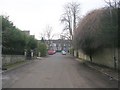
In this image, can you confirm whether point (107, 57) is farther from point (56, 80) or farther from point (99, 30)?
point (56, 80)

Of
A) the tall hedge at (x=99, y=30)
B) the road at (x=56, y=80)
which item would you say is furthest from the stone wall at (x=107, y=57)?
the road at (x=56, y=80)

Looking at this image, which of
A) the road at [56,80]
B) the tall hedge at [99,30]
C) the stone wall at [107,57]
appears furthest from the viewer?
the stone wall at [107,57]

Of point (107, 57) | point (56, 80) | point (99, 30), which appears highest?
point (99, 30)

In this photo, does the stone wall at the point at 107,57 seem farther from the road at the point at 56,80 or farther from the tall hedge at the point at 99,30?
the road at the point at 56,80

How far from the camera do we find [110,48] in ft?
88.5

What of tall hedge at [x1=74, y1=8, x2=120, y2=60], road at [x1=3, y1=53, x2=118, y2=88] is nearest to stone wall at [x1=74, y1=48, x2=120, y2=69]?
tall hedge at [x1=74, y1=8, x2=120, y2=60]

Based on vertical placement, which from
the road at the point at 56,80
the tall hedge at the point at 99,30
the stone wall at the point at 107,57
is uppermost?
the tall hedge at the point at 99,30

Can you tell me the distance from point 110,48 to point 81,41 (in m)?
7.58

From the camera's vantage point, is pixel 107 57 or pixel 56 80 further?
pixel 107 57

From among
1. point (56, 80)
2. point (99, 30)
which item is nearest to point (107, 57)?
point (99, 30)

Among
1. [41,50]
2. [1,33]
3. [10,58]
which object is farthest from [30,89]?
[41,50]

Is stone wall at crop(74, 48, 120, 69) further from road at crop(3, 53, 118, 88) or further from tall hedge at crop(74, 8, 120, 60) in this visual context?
road at crop(3, 53, 118, 88)

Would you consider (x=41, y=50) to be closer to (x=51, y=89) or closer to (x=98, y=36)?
(x=98, y=36)

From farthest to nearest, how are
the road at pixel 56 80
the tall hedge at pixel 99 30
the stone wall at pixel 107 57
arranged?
the stone wall at pixel 107 57
the tall hedge at pixel 99 30
the road at pixel 56 80
